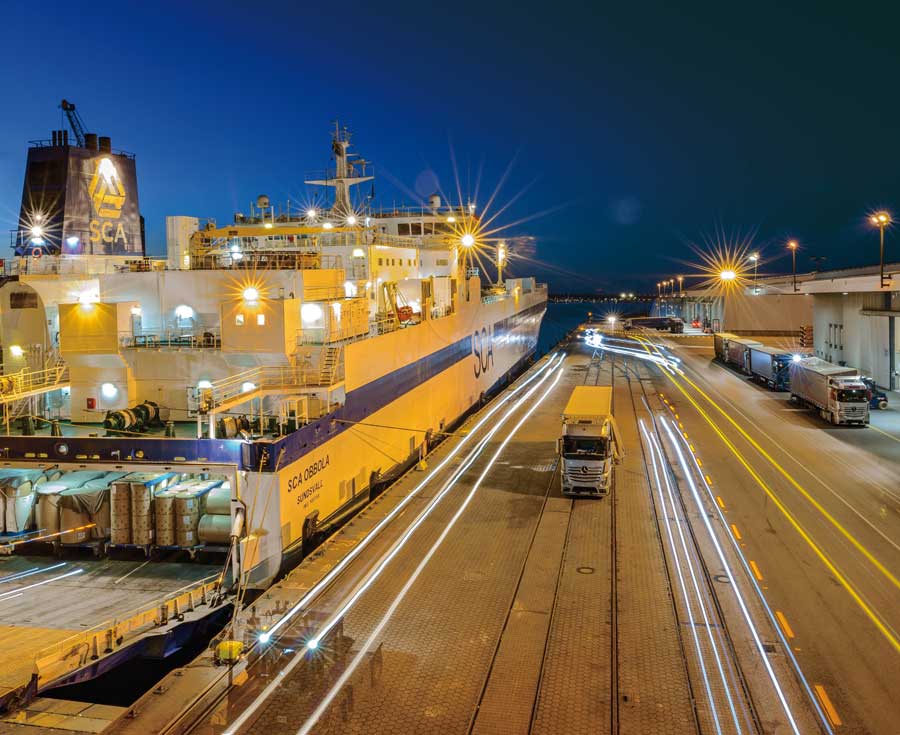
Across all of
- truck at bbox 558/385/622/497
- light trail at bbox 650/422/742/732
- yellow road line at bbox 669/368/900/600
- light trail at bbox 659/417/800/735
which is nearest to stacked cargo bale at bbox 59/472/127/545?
truck at bbox 558/385/622/497

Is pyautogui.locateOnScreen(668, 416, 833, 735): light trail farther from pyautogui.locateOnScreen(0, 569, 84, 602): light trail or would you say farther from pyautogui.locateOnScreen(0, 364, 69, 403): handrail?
pyautogui.locateOnScreen(0, 364, 69, 403): handrail

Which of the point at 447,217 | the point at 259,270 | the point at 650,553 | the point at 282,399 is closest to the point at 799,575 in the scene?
the point at 650,553

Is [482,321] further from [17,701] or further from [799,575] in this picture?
[17,701]

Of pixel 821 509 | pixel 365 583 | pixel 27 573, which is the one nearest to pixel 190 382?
pixel 27 573

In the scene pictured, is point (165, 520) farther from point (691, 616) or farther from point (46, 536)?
point (691, 616)

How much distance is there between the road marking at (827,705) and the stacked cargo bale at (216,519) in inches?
390

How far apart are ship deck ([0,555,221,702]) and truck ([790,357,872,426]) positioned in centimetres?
2195

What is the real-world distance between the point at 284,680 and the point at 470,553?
5.21m

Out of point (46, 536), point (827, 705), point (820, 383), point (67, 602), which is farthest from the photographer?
point (820, 383)

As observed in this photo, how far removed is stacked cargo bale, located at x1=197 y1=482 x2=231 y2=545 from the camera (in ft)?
43.7

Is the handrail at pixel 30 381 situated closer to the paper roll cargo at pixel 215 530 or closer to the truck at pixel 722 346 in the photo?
the paper roll cargo at pixel 215 530

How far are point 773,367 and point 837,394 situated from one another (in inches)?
376

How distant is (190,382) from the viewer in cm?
1686

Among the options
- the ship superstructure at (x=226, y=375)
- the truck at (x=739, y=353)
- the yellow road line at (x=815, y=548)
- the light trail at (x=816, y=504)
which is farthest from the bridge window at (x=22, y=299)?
the truck at (x=739, y=353)
